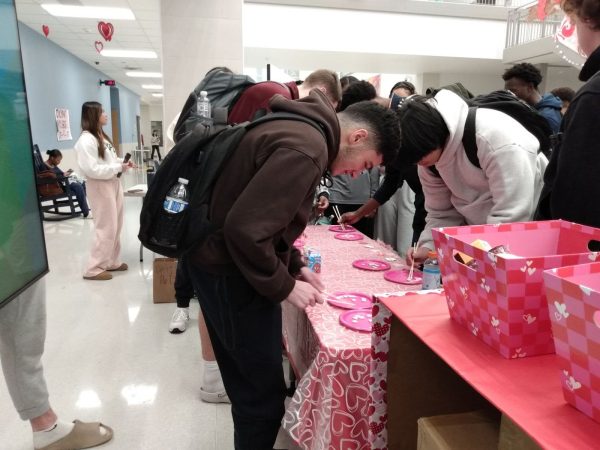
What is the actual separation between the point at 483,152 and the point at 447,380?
765 mm

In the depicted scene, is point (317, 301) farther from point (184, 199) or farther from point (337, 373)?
point (184, 199)

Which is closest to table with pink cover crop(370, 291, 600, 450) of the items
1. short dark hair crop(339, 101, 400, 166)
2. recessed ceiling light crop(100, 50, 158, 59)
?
short dark hair crop(339, 101, 400, 166)

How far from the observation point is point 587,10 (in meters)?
1.02

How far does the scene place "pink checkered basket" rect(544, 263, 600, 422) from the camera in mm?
550

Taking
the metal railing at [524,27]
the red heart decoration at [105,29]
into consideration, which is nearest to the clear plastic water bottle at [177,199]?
the red heart decoration at [105,29]

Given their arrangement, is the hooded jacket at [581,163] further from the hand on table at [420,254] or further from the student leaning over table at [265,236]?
the hand on table at [420,254]

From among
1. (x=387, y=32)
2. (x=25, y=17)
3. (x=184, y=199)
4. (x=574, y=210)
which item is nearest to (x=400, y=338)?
(x=574, y=210)

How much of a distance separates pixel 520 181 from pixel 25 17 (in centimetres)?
776

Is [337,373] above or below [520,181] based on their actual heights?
below

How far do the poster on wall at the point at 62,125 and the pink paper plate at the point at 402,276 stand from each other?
871cm

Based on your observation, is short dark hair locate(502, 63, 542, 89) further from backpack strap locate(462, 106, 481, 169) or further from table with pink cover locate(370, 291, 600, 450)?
table with pink cover locate(370, 291, 600, 450)

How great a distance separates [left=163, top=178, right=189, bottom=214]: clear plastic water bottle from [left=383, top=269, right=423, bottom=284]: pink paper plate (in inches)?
35.9

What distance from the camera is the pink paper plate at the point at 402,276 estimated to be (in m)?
1.71

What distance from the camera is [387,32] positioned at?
8.55 metres
